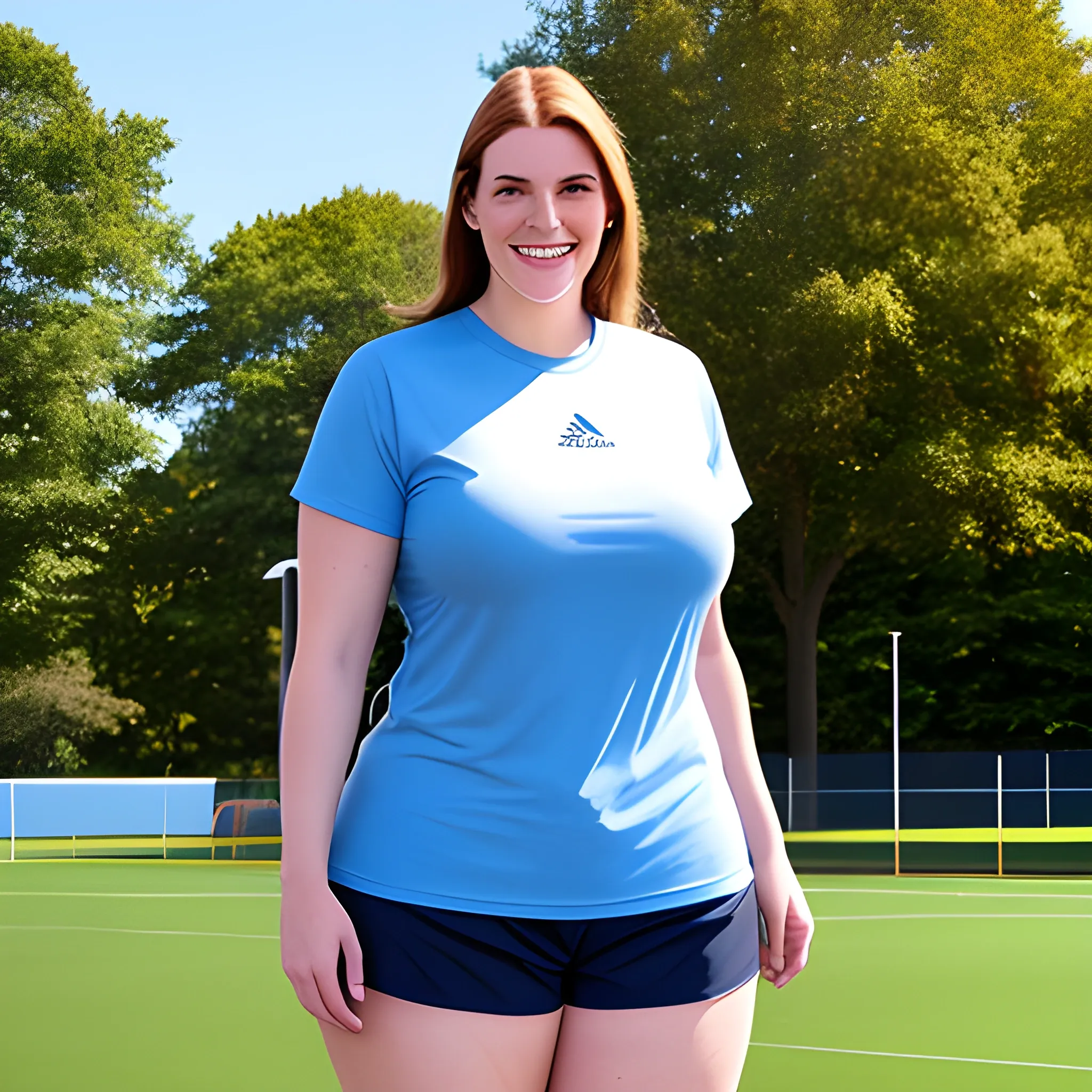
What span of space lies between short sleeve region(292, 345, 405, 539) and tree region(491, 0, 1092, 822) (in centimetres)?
2769

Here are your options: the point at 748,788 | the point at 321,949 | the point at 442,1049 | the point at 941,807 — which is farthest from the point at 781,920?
the point at 941,807

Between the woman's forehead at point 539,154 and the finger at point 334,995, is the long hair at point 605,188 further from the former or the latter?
the finger at point 334,995

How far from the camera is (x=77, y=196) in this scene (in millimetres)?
36969

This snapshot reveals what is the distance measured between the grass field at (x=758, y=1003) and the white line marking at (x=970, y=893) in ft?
1.29

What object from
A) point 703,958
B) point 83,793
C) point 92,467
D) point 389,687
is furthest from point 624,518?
point 92,467

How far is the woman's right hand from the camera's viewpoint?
203 centimetres

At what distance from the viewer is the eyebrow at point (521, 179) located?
7.44 feet

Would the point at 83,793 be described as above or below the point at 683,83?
below

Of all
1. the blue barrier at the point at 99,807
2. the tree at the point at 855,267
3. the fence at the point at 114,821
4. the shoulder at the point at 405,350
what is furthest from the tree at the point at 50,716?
the shoulder at the point at 405,350

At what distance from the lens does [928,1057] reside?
845 cm

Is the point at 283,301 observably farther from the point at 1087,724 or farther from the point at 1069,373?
the point at 1087,724

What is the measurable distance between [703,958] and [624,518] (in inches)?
22.9

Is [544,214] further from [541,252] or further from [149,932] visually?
[149,932]

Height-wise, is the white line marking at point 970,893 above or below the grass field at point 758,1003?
below
